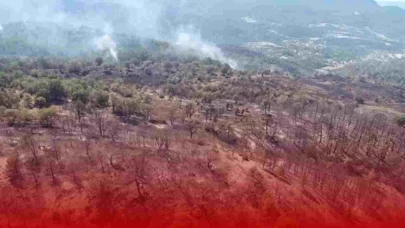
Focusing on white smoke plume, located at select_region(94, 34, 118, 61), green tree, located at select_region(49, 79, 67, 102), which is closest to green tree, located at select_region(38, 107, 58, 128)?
green tree, located at select_region(49, 79, 67, 102)

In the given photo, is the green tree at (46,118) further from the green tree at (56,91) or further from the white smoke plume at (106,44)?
the white smoke plume at (106,44)

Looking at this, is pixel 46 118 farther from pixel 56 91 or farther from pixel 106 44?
pixel 106 44

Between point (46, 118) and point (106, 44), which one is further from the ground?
point (46, 118)

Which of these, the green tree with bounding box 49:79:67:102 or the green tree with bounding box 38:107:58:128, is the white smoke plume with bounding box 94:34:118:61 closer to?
the green tree with bounding box 49:79:67:102

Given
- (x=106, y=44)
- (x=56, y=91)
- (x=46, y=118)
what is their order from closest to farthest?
(x=46, y=118), (x=56, y=91), (x=106, y=44)

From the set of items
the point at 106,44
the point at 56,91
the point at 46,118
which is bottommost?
the point at 106,44

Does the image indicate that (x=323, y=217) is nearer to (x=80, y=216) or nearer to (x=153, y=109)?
(x=80, y=216)

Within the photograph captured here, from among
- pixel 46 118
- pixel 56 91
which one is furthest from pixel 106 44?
pixel 46 118

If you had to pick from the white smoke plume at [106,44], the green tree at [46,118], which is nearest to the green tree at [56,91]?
the green tree at [46,118]
